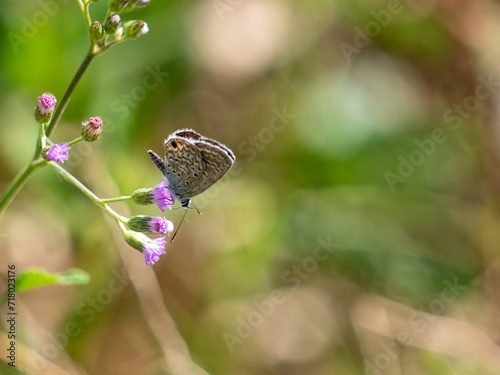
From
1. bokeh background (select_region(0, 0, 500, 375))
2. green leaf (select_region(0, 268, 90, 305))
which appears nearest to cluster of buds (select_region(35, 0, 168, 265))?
green leaf (select_region(0, 268, 90, 305))

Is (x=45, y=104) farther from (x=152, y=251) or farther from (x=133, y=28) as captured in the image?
(x=152, y=251)

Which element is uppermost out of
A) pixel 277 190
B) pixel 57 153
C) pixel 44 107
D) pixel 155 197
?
pixel 44 107

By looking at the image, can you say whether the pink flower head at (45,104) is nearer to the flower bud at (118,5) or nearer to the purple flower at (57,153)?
the purple flower at (57,153)

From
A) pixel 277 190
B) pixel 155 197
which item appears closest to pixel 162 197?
pixel 155 197

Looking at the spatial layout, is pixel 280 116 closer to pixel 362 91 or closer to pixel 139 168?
pixel 362 91

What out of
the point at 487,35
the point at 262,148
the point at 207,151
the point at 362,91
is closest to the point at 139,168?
the point at 262,148

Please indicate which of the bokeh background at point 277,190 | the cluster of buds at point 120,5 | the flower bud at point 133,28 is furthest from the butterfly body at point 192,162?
the bokeh background at point 277,190
